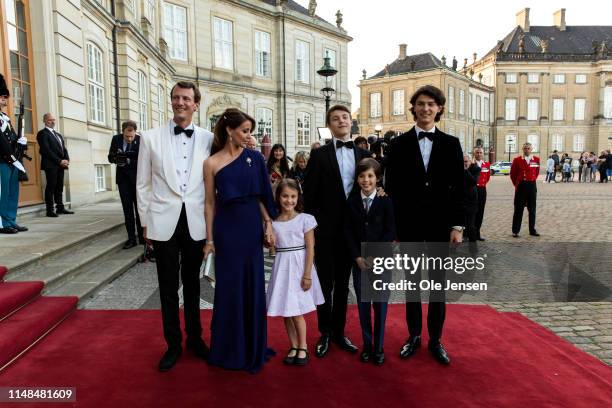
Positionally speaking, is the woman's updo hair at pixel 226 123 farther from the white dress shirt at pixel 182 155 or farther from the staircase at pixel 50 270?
the staircase at pixel 50 270

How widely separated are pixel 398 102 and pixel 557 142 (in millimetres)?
25135

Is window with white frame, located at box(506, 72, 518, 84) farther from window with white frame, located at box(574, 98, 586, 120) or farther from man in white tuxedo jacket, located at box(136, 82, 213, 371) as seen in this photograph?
man in white tuxedo jacket, located at box(136, 82, 213, 371)

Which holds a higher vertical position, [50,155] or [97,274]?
[50,155]

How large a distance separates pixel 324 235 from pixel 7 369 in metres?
2.58

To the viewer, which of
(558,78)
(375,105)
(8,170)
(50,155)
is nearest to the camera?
(8,170)

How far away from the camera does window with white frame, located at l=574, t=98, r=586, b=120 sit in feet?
195

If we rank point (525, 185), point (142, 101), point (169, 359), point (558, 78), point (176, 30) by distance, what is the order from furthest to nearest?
point (558, 78), point (176, 30), point (142, 101), point (525, 185), point (169, 359)

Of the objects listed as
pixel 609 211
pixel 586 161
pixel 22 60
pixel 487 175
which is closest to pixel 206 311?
pixel 487 175

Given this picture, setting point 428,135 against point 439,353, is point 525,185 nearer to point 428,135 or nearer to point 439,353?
point 428,135

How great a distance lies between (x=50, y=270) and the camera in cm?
482

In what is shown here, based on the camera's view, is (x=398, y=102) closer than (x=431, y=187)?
No

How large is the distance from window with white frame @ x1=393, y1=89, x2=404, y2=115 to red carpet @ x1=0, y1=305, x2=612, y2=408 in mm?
51666

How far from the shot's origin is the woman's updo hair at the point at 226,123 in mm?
3117

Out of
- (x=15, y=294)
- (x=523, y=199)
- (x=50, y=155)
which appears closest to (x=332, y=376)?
(x=15, y=294)
